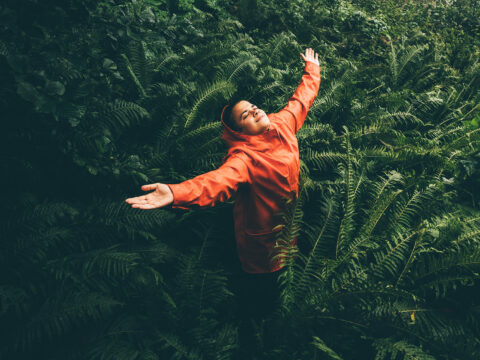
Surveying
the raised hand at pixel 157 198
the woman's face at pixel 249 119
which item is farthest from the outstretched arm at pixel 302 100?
the raised hand at pixel 157 198

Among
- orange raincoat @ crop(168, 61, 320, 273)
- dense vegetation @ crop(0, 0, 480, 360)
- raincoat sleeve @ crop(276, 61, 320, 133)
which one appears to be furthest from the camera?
raincoat sleeve @ crop(276, 61, 320, 133)

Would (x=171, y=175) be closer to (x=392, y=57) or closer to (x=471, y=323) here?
(x=471, y=323)

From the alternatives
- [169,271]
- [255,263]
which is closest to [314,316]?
[255,263]

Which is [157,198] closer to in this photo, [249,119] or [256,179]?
[256,179]

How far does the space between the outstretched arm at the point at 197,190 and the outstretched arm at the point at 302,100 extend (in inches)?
31.3

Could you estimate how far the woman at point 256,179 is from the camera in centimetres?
180

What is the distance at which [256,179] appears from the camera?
Answer: 2.11m

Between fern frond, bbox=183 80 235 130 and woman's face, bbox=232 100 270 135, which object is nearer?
woman's face, bbox=232 100 270 135

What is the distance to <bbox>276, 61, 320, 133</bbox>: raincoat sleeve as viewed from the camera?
2.50 metres

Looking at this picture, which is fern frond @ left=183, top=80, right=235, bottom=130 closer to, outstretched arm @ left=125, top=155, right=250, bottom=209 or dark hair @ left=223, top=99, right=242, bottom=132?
dark hair @ left=223, top=99, right=242, bottom=132

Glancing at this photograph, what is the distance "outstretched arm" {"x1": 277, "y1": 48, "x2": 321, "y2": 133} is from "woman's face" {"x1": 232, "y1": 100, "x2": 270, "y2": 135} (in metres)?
0.37

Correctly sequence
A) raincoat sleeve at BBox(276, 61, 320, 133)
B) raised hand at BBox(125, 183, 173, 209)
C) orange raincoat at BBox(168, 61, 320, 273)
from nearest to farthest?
1. raised hand at BBox(125, 183, 173, 209)
2. orange raincoat at BBox(168, 61, 320, 273)
3. raincoat sleeve at BBox(276, 61, 320, 133)

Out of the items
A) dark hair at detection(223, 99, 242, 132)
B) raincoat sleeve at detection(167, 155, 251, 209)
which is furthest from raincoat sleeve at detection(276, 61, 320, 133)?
raincoat sleeve at detection(167, 155, 251, 209)

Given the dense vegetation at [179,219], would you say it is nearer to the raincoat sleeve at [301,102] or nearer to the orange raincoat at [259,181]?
the orange raincoat at [259,181]
